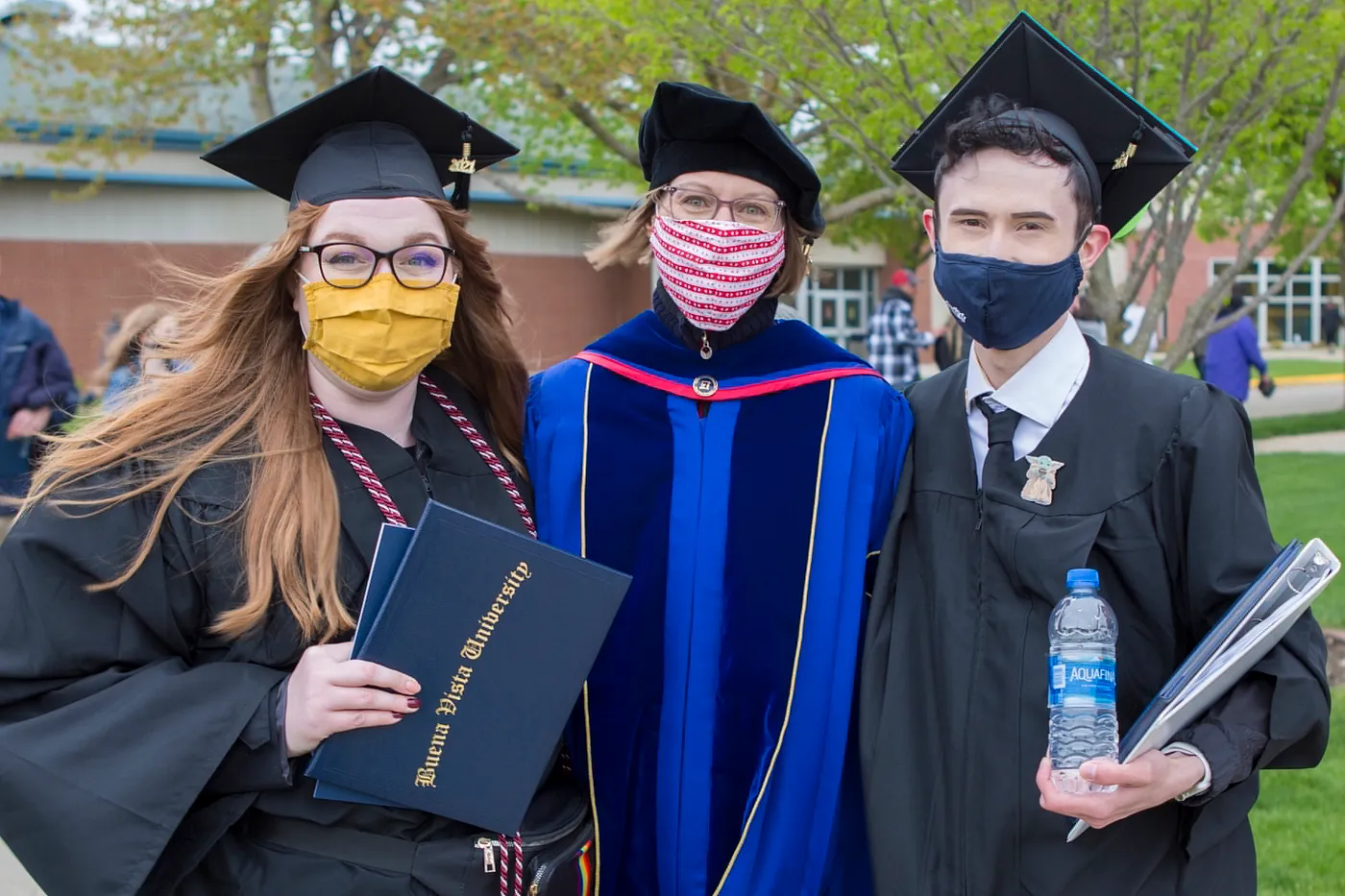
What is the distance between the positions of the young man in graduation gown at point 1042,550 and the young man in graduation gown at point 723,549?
180 millimetres

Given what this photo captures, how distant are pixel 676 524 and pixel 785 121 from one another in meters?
7.11

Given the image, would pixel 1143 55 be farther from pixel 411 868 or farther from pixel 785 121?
pixel 411 868

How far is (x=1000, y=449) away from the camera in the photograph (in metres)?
2.34

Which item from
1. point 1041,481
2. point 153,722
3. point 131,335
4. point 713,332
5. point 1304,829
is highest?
point 713,332

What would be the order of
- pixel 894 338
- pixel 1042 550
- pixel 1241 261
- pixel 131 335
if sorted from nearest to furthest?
pixel 1042 550 < pixel 131 335 < pixel 1241 261 < pixel 894 338

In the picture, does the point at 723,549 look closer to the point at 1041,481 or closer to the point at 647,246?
the point at 1041,481

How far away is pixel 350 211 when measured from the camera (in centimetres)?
238

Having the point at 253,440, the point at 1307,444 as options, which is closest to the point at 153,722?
the point at 253,440

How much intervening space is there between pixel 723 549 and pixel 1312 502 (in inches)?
309

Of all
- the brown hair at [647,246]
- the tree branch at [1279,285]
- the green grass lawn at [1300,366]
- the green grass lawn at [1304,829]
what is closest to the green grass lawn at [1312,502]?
the tree branch at [1279,285]

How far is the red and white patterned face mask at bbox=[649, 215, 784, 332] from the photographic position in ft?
8.70

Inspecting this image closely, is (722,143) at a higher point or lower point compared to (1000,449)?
higher

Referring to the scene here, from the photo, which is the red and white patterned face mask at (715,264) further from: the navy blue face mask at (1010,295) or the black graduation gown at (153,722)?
the black graduation gown at (153,722)

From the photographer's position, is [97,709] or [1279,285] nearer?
[97,709]
